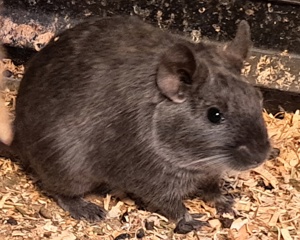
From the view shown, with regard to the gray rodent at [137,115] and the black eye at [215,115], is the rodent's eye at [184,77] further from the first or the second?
the black eye at [215,115]

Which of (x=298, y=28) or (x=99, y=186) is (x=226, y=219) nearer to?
(x=99, y=186)

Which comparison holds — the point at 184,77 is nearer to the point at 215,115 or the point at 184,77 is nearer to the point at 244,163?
the point at 215,115

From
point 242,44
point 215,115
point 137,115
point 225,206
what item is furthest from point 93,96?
point 225,206

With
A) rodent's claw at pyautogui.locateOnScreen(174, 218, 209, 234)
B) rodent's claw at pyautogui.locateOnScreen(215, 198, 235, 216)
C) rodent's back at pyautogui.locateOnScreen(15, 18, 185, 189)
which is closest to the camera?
rodent's back at pyautogui.locateOnScreen(15, 18, 185, 189)

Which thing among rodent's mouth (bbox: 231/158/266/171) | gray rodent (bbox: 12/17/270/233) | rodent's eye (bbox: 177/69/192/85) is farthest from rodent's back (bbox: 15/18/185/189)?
rodent's mouth (bbox: 231/158/266/171)

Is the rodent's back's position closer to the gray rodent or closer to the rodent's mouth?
the gray rodent

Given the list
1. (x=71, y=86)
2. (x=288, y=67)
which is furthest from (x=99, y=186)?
(x=288, y=67)

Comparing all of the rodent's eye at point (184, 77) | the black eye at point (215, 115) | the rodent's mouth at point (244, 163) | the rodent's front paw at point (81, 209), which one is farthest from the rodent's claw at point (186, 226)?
the rodent's eye at point (184, 77)

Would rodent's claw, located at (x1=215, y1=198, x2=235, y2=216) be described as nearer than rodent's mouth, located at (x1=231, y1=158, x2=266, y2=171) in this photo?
No
